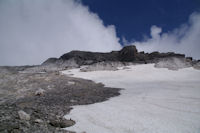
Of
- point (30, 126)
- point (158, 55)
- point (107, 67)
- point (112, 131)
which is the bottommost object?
point (112, 131)

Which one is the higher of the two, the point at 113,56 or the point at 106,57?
the point at 113,56

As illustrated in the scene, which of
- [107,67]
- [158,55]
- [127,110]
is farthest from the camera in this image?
[158,55]

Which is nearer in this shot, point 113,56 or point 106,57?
point 106,57

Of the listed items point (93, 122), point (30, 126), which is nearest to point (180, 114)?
point (93, 122)

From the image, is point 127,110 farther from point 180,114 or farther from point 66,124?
point 66,124

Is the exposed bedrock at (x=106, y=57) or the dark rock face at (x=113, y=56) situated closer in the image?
the exposed bedrock at (x=106, y=57)

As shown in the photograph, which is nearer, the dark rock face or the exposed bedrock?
the exposed bedrock

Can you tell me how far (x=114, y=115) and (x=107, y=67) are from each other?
79.2ft

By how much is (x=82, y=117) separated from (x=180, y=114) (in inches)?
162

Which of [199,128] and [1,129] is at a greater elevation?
[1,129]

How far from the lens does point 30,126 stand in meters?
3.98

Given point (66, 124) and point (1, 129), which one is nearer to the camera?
point (1, 129)

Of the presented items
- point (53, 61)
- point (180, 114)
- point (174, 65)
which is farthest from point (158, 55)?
point (180, 114)

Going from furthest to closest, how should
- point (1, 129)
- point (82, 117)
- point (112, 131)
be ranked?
point (82, 117) < point (112, 131) < point (1, 129)
